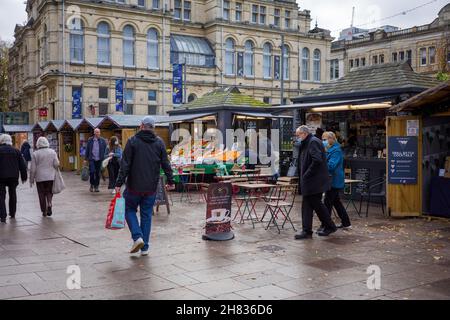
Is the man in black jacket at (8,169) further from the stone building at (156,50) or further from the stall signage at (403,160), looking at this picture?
the stone building at (156,50)

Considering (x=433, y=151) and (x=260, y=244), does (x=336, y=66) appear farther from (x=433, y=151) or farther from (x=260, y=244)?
(x=260, y=244)

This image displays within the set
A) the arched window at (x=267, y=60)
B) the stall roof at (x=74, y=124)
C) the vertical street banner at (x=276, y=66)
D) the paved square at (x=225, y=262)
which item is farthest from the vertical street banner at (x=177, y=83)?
the paved square at (x=225, y=262)

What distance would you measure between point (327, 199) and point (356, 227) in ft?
3.09

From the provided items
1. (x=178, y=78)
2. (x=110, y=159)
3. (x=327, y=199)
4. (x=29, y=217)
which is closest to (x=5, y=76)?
(x=178, y=78)

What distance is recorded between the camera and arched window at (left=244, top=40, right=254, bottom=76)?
5234 cm

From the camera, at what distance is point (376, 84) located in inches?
553

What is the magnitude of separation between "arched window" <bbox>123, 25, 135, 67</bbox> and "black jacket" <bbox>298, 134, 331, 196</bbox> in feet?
127

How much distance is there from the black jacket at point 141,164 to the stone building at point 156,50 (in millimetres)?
34252

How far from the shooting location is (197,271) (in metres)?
6.82

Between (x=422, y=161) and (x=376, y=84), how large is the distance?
354 centimetres

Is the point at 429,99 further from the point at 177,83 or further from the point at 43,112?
the point at 43,112

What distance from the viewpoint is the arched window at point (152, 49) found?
46469 mm

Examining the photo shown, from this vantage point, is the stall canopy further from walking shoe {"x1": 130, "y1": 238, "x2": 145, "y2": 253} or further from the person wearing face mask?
walking shoe {"x1": 130, "y1": 238, "x2": 145, "y2": 253}

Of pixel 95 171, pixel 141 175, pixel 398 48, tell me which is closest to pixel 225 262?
pixel 141 175
